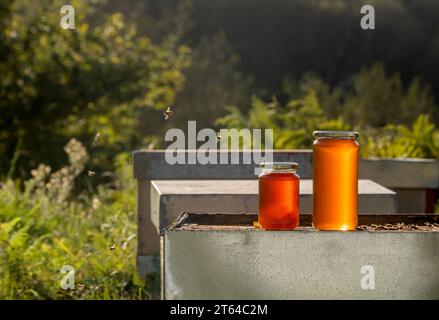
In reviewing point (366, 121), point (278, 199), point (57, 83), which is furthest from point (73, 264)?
point (57, 83)

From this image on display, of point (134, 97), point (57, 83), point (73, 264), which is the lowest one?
point (73, 264)

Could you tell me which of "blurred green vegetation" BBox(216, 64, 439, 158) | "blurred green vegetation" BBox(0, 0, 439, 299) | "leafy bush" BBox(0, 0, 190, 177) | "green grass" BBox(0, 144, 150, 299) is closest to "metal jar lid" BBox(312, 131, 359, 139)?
"blurred green vegetation" BBox(0, 0, 439, 299)

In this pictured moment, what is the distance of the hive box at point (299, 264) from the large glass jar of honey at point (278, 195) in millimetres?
136

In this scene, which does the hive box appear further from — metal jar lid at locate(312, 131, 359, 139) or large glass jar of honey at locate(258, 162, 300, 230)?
metal jar lid at locate(312, 131, 359, 139)

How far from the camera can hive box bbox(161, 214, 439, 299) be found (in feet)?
8.74

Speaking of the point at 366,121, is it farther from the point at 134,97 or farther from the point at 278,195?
the point at 278,195

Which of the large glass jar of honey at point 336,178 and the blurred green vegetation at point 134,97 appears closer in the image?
the large glass jar of honey at point 336,178

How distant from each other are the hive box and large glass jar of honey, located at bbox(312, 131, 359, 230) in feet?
0.45

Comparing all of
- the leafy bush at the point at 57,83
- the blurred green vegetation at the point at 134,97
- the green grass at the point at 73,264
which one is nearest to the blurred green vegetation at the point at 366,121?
the blurred green vegetation at the point at 134,97

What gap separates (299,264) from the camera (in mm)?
2678

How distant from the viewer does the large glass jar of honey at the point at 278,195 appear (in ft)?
9.02

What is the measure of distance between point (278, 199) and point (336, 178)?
0.66 feet

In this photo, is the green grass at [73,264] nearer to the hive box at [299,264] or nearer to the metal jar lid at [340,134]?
the hive box at [299,264]
